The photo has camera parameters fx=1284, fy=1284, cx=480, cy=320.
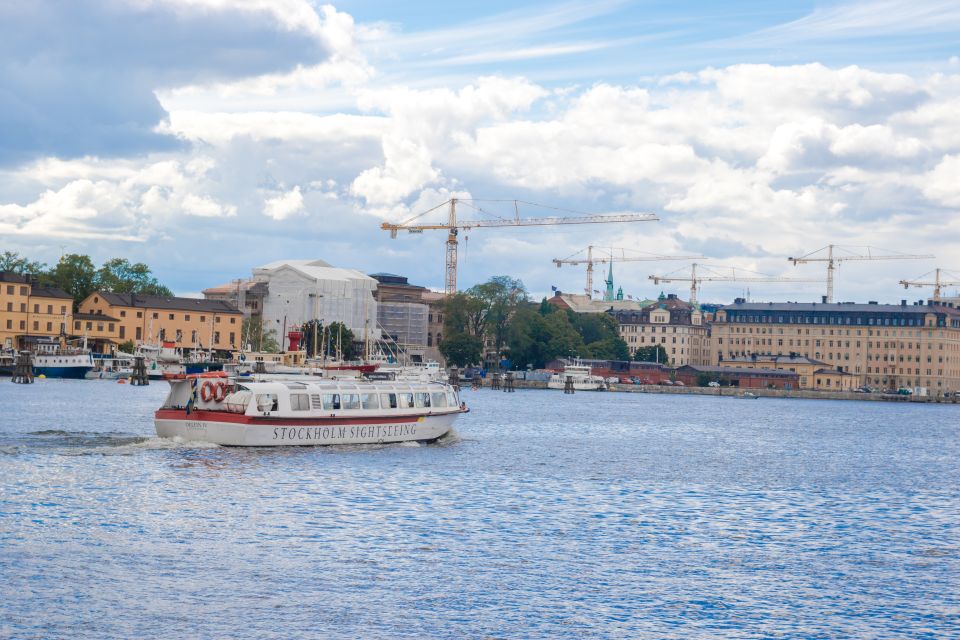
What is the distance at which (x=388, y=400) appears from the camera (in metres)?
61.2

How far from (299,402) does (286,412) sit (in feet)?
3.29

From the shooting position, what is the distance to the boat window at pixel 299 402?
56062mm

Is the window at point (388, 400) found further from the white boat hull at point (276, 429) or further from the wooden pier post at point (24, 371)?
the wooden pier post at point (24, 371)

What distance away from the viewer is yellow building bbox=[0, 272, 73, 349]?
575 feet

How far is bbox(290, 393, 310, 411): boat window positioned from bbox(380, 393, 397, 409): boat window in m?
4.97

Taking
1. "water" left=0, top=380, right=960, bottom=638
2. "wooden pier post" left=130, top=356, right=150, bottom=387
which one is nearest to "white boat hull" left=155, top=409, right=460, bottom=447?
"water" left=0, top=380, right=960, bottom=638

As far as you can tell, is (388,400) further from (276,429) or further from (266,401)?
(266,401)

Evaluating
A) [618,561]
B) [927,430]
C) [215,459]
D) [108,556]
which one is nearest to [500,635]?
[618,561]

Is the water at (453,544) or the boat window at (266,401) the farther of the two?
the boat window at (266,401)

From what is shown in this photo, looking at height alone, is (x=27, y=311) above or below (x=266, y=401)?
above

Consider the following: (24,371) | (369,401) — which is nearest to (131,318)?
(24,371)

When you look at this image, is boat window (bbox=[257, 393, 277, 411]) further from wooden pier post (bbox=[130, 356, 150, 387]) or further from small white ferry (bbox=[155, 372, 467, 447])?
wooden pier post (bbox=[130, 356, 150, 387])

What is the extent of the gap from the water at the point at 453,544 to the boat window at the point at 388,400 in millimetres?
2827

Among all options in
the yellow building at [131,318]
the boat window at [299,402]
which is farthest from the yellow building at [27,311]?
the boat window at [299,402]
